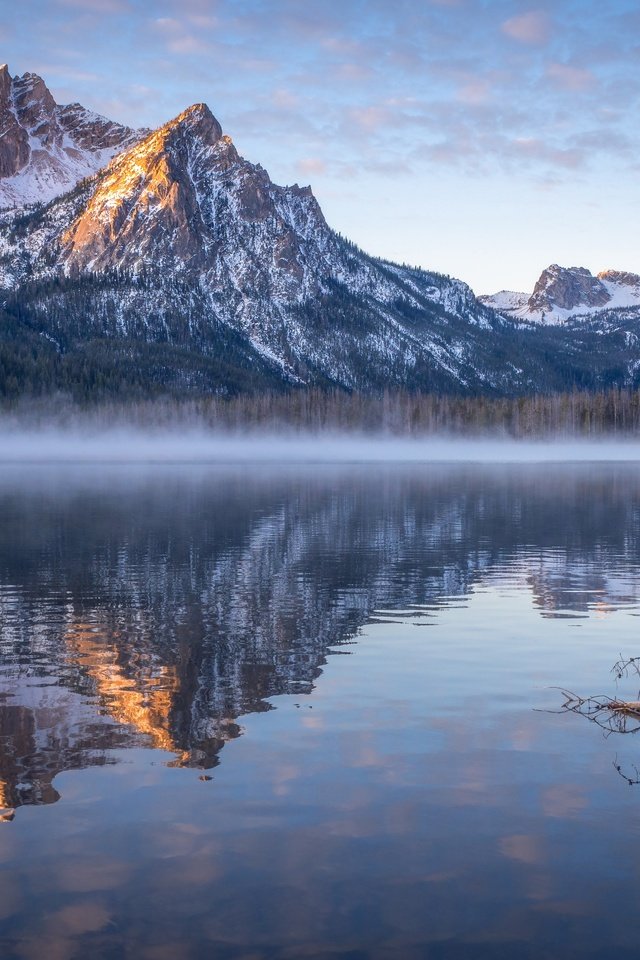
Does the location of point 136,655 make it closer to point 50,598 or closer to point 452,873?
point 50,598

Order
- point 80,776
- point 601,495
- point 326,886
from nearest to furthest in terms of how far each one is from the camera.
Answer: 1. point 326,886
2. point 80,776
3. point 601,495

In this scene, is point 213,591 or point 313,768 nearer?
point 313,768

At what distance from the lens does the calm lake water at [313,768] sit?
35.1ft

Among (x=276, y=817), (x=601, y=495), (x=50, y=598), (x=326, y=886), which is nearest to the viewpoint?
(x=326, y=886)

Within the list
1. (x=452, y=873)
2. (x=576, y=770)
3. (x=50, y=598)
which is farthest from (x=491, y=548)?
(x=452, y=873)

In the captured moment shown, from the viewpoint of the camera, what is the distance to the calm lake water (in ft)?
35.1

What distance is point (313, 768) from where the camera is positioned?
50.6 feet

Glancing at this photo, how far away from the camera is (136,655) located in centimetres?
2330

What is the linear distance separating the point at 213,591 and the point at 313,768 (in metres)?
18.5

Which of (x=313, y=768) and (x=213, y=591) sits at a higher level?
(x=313, y=768)

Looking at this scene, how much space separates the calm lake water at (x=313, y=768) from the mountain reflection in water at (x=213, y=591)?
0.42 ft

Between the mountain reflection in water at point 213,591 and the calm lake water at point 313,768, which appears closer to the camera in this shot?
the calm lake water at point 313,768

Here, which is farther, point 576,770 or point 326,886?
point 576,770

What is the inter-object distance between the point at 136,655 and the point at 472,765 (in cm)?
1033
